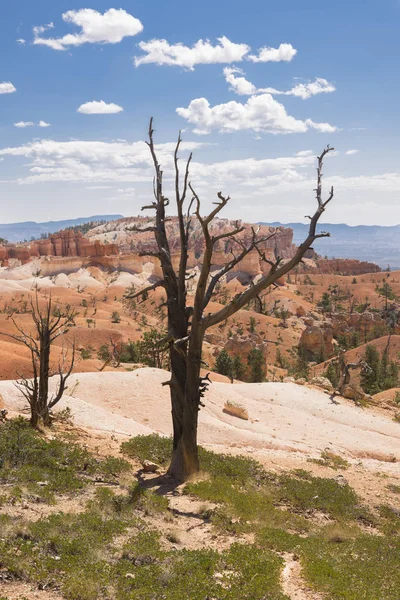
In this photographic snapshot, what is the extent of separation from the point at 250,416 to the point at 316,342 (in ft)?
122

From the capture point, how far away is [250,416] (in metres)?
23.3

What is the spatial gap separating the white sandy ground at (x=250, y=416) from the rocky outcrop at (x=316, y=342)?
30.0 meters

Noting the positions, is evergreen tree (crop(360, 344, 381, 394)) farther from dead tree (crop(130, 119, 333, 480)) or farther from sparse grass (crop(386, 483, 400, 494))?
dead tree (crop(130, 119, 333, 480))

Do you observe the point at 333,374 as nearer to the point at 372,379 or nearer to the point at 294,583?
the point at 372,379

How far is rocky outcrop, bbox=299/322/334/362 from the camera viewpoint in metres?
58.3

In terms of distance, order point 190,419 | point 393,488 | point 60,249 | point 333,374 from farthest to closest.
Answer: point 60,249 → point 333,374 → point 393,488 → point 190,419

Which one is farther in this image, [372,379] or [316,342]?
[316,342]

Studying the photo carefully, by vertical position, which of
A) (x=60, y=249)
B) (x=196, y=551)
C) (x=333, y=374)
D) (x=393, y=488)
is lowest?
(x=333, y=374)

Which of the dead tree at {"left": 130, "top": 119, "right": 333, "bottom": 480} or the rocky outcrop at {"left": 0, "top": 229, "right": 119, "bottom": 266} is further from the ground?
the rocky outcrop at {"left": 0, "top": 229, "right": 119, "bottom": 266}

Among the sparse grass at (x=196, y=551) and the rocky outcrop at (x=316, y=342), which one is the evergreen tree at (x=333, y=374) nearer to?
the rocky outcrop at (x=316, y=342)

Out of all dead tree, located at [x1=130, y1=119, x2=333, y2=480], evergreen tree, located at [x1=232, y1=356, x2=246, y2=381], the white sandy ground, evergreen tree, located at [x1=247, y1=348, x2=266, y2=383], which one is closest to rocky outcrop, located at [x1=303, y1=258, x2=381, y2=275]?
evergreen tree, located at [x1=247, y1=348, x2=266, y2=383]

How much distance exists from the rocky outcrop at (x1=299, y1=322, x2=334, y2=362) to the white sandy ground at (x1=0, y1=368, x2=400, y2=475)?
30.0 meters

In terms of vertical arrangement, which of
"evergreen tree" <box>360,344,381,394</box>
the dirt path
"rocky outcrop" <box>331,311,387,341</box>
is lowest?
"evergreen tree" <box>360,344,381,394</box>

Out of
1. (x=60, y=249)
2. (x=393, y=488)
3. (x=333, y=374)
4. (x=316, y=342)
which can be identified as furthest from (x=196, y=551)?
(x=60, y=249)
